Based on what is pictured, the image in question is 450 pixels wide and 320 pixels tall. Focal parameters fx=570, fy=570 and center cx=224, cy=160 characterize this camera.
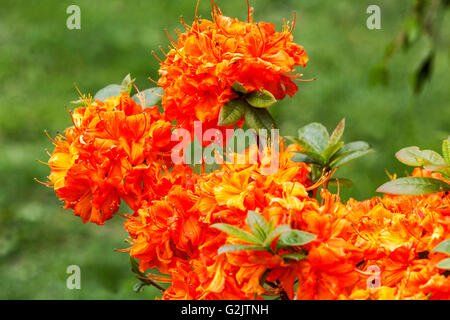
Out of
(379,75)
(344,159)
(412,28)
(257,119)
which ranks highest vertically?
(412,28)

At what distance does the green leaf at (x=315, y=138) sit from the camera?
57.5 inches

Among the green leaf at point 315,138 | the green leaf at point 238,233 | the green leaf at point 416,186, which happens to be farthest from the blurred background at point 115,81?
the green leaf at point 238,233

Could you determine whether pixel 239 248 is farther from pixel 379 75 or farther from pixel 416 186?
pixel 379 75

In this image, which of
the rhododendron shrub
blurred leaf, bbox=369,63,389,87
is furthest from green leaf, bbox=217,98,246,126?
blurred leaf, bbox=369,63,389,87

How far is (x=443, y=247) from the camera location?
101 cm

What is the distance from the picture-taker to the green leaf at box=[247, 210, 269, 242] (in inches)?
39.8

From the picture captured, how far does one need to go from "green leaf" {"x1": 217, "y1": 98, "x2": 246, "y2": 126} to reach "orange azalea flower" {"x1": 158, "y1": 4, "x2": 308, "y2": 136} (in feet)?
0.05

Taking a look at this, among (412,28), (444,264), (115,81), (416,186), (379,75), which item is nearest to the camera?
(444,264)

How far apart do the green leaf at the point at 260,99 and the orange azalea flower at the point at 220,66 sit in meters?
0.02

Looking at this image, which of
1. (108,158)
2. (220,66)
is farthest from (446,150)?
(108,158)

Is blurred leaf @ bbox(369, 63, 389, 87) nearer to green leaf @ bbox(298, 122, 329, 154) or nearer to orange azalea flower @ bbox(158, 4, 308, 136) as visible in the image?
green leaf @ bbox(298, 122, 329, 154)

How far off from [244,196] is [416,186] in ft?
1.26
